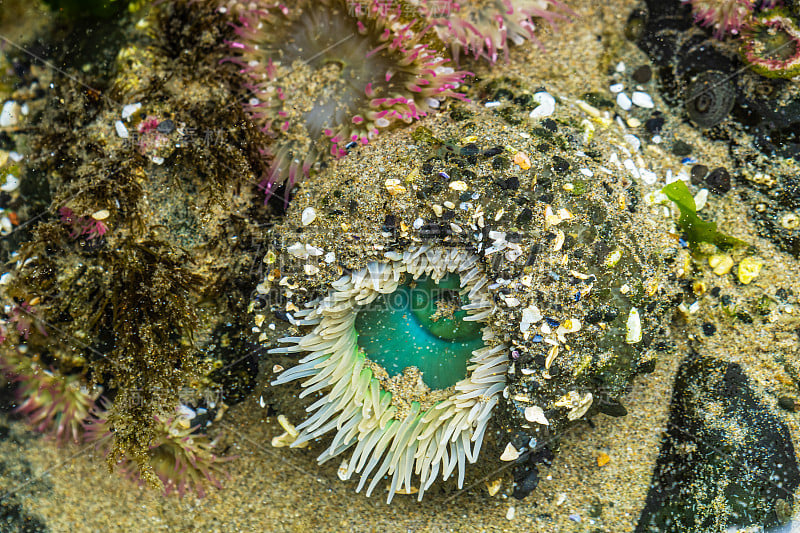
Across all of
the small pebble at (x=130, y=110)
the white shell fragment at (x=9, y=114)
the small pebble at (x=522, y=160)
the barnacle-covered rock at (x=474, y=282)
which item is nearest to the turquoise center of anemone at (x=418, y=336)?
the barnacle-covered rock at (x=474, y=282)

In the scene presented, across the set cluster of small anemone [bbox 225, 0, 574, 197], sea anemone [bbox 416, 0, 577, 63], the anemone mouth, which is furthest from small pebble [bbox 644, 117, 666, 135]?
the anemone mouth

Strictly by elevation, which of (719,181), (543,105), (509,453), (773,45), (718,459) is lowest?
(718,459)

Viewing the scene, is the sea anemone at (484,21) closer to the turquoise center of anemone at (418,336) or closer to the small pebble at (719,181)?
the small pebble at (719,181)

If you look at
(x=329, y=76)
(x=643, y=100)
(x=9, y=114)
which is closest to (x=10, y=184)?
(x=9, y=114)

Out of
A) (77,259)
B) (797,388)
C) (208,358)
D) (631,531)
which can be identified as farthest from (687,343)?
(77,259)

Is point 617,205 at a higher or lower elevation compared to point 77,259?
lower

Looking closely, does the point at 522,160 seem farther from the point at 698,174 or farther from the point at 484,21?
the point at 698,174

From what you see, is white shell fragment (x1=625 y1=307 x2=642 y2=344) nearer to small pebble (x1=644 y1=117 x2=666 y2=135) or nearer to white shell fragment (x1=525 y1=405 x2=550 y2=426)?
white shell fragment (x1=525 y1=405 x2=550 y2=426)

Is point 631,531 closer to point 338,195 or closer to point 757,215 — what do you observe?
point 757,215
